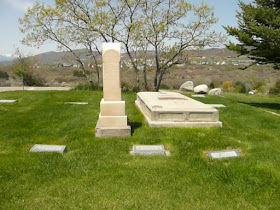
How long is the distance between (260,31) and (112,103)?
6.57 metres

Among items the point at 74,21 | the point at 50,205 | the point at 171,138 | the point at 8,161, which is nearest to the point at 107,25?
the point at 74,21

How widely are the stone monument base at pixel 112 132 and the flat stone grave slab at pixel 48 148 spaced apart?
41.8 inches

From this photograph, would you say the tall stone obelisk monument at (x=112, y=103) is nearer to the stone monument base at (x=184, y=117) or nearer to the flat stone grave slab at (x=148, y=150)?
the flat stone grave slab at (x=148, y=150)

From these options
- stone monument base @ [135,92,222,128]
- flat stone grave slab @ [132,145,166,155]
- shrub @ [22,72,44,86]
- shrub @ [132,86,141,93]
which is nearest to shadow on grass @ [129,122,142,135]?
stone monument base @ [135,92,222,128]

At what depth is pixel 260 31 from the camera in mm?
A: 10344

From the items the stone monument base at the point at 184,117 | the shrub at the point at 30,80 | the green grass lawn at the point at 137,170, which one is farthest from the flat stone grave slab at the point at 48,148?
the shrub at the point at 30,80

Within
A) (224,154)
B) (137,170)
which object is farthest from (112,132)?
(224,154)

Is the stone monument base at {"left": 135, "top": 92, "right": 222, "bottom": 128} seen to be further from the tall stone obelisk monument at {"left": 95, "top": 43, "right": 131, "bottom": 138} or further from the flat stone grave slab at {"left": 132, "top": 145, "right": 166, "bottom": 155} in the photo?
the flat stone grave slab at {"left": 132, "top": 145, "right": 166, "bottom": 155}

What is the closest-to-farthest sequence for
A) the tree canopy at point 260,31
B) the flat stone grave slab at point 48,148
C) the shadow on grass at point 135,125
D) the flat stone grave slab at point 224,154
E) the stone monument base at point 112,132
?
the flat stone grave slab at point 224,154, the flat stone grave slab at point 48,148, the stone monument base at point 112,132, the shadow on grass at point 135,125, the tree canopy at point 260,31

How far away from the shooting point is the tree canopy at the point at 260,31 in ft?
33.7

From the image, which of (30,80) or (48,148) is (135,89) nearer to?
(30,80)

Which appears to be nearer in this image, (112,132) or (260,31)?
(112,132)

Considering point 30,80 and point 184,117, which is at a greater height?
point 30,80

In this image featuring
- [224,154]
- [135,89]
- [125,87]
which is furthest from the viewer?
[135,89]
